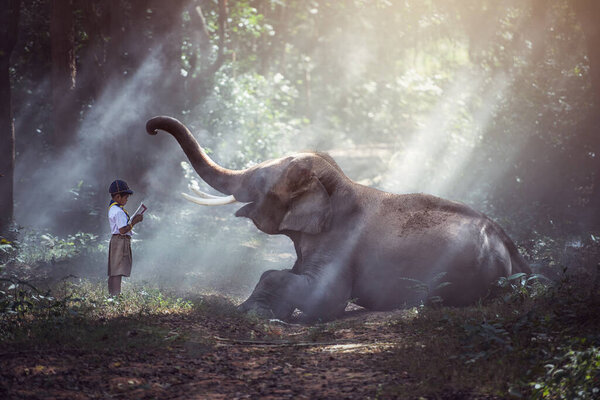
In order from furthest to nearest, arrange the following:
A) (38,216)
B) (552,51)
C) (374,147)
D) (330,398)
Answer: (374,147), (552,51), (38,216), (330,398)

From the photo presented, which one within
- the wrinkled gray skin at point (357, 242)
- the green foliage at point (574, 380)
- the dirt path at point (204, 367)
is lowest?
the green foliage at point (574, 380)

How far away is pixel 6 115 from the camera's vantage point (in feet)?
38.0

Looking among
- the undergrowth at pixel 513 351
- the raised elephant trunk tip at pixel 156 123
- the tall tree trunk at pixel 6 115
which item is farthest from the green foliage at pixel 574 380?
the tall tree trunk at pixel 6 115

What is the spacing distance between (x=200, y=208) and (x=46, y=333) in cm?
1080

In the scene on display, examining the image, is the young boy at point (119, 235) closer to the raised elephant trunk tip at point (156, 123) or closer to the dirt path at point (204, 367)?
the raised elephant trunk tip at point (156, 123)

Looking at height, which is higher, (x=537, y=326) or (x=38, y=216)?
(x=38, y=216)

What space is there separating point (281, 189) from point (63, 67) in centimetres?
709

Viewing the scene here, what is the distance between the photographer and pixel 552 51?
1588 cm

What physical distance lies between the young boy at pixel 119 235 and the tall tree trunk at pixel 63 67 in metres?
6.63

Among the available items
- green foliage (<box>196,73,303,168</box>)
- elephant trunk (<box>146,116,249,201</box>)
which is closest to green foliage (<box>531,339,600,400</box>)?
elephant trunk (<box>146,116,249,201</box>)

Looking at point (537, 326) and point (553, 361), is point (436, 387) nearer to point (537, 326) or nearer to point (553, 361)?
point (553, 361)

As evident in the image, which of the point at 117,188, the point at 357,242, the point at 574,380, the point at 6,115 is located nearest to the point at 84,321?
the point at 117,188

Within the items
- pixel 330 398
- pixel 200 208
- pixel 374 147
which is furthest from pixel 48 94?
pixel 374 147

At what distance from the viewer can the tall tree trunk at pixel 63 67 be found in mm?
13808
